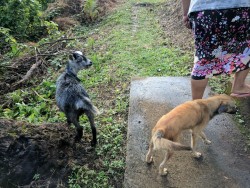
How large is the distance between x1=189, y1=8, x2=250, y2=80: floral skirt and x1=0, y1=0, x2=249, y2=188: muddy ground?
5.77 ft

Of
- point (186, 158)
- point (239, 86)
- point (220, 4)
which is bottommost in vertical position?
point (186, 158)

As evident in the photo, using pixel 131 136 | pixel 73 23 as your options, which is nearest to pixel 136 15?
pixel 73 23

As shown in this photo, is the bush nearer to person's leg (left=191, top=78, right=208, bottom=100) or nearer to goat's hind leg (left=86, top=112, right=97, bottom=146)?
goat's hind leg (left=86, top=112, right=97, bottom=146)

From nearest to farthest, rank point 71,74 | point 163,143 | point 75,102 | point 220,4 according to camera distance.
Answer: point 163,143 → point 220,4 → point 75,102 → point 71,74

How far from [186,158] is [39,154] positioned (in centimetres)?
171

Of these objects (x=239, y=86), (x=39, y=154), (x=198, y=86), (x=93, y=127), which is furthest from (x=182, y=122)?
(x=39, y=154)

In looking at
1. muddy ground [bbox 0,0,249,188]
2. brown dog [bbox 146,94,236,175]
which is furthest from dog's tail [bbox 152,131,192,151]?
muddy ground [bbox 0,0,249,188]

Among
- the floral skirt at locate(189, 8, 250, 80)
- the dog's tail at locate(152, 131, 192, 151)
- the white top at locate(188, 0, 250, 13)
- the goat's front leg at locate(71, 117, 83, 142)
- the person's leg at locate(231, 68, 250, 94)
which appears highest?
the white top at locate(188, 0, 250, 13)

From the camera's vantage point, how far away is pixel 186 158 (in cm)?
333

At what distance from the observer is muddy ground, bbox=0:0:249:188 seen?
3.12 m

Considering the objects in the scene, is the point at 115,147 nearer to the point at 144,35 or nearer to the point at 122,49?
the point at 122,49

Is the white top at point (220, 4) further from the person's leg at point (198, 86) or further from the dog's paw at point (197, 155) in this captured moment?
the dog's paw at point (197, 155)

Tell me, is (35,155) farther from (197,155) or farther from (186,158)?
(197,155)

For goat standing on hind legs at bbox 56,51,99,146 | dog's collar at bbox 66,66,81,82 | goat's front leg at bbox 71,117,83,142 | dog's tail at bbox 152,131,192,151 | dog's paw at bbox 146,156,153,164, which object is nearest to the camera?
dog's tail at bbox 152,131,192,151
